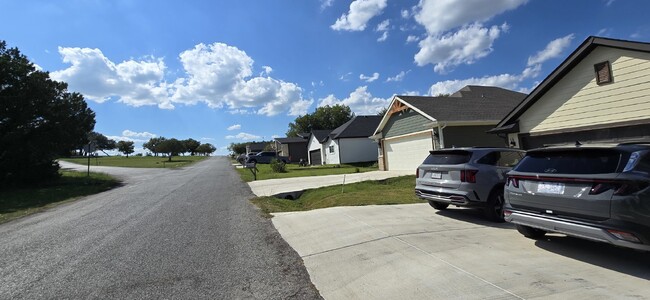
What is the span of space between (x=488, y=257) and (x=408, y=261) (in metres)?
1.09

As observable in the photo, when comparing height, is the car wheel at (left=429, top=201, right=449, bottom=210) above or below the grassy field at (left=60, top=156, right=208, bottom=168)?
below

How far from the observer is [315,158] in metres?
47.5

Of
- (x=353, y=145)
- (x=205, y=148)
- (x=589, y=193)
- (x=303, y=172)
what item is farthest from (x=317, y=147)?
(x=205, y=148)

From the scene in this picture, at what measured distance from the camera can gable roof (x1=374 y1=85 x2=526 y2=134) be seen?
1930 centimetres

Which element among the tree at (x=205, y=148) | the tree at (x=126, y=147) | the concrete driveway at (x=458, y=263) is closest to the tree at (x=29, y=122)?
the concrete driveway at (x=458, y=263)

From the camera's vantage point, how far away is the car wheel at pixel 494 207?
777cm

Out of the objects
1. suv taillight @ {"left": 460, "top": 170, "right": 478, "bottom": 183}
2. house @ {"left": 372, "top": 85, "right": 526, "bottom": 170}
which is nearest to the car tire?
suv taillight @ {"left": 460, "top": 170, "right": 478, "bottom": 183}

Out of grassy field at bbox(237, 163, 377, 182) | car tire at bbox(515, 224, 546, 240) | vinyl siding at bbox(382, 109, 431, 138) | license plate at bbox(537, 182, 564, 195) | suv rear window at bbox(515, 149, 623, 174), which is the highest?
vinyl siding at bbox(382, 109, 431, 138)

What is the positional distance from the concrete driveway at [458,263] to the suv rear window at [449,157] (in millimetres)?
1303

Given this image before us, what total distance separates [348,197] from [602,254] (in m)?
7.43

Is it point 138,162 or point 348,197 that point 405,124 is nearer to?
point 348,197

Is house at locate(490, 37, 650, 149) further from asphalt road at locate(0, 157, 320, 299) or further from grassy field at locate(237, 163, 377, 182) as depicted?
grassy field at locate(237, 163, 377, 182)

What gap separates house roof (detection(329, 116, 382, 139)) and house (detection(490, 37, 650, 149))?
2602 cm

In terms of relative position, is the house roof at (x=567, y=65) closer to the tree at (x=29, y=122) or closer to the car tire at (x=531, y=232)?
the car tire at (x=531, y=232)
